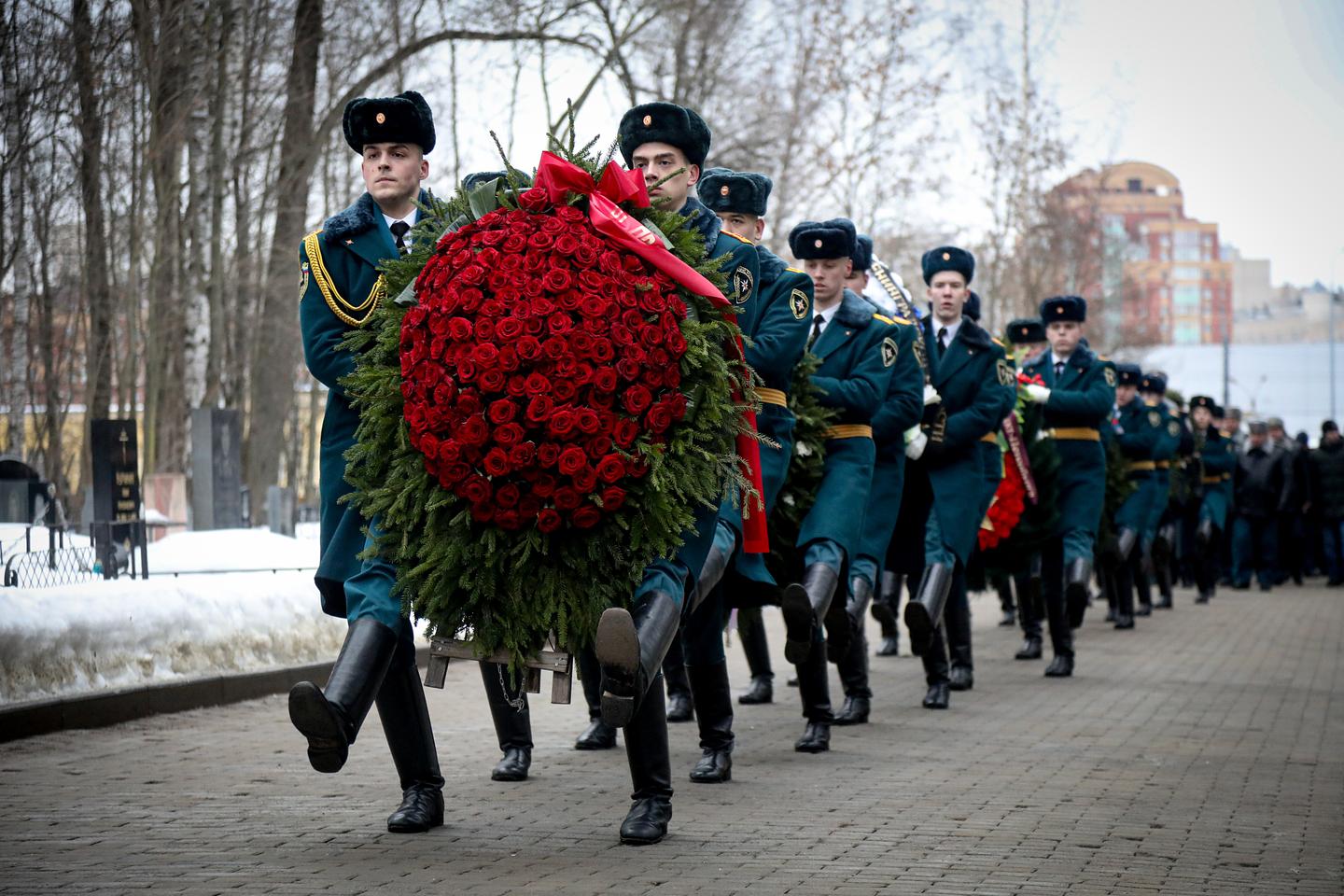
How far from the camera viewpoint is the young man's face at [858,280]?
9655 millimetres

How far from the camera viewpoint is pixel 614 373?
5164mm

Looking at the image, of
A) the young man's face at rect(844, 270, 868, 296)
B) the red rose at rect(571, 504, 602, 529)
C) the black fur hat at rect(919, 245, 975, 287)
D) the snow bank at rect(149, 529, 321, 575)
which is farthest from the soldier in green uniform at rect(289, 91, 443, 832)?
the snow bank at rect(149, 529, 321, 575)

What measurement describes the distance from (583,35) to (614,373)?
19.2 meters

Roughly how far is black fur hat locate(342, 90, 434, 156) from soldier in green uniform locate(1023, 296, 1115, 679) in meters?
6.76

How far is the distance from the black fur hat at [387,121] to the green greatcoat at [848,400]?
2.59 meters

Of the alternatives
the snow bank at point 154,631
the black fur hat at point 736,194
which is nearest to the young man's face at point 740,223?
the black fur hat at point 736,194

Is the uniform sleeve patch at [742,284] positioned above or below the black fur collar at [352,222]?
below

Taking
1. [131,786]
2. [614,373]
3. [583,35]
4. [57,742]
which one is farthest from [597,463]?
[583,35]

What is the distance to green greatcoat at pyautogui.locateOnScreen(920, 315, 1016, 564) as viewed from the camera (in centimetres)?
973

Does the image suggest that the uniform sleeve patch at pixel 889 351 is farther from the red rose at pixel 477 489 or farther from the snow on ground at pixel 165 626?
the snow on ground at pixel 165 626

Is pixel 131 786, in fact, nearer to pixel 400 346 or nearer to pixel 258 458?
pixel 400 346

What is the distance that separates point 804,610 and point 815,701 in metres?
1.23

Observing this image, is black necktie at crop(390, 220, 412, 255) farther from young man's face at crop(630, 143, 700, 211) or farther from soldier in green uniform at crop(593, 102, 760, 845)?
young man's face at crop(630, 143, 700, 211)

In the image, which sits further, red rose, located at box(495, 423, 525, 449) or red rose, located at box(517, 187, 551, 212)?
red rose, located at box(517, 187, 551, 212)
